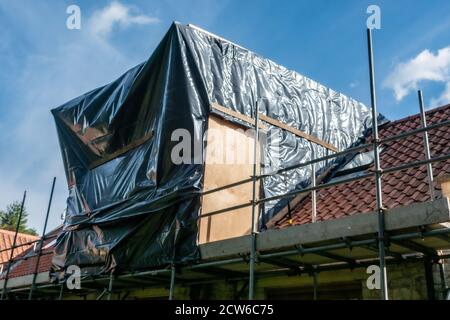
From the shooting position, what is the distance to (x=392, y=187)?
743cm

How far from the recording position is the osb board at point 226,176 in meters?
7.45

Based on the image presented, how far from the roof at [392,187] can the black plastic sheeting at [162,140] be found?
0.55 metres

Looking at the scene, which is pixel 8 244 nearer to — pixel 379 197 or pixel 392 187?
pixel 392 187

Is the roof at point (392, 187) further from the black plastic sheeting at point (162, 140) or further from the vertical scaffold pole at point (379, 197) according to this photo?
the vertical scaffold pole at point (379, 197)

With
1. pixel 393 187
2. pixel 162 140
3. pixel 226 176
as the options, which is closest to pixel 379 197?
pixel 393 187

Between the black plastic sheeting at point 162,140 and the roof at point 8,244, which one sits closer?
the black plastic sheeting at point 162,140

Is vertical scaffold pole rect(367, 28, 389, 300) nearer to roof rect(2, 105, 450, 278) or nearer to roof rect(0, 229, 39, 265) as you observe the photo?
roof rect(2, 105, 450, 278)

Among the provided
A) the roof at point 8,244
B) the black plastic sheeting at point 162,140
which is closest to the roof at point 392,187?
the black plastic sheeting at point 162,140

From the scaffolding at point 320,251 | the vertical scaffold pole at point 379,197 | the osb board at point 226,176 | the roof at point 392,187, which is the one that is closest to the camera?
the vertical scaffold pole at point 379,197

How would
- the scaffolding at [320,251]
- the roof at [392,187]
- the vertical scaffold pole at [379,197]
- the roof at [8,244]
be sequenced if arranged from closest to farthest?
the vertical scaffold pole at [379,197]
the scaffolding at [320,251]
the roof at [392,187]
the roof at [8,244]

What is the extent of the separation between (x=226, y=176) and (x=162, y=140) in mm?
1155
